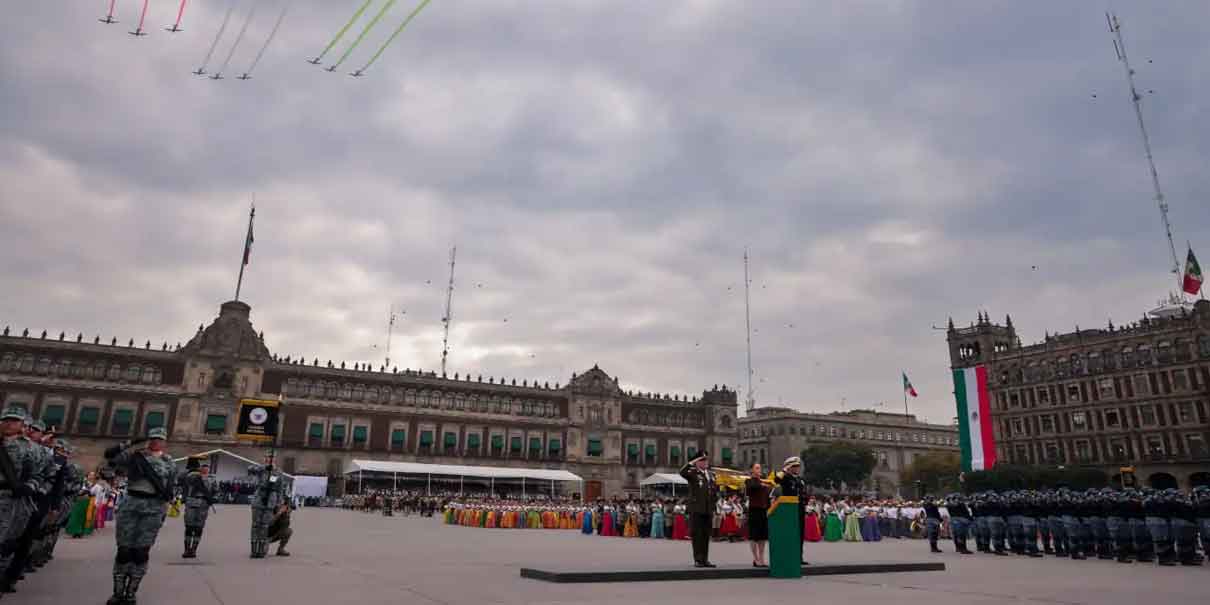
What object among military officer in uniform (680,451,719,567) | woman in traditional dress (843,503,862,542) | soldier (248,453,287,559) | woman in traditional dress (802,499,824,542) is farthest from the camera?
Answer: woman in traditional dress (843,503,862,542)

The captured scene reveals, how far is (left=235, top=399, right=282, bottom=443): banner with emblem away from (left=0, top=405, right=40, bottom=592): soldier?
36.6 m

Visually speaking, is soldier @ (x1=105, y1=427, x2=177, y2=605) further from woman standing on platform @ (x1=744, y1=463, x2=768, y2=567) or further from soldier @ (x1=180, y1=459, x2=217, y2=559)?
woman standing on platform @ (x1=744, y1=463, x2=768, y2=567)

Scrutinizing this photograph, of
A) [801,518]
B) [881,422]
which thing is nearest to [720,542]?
[801,518]

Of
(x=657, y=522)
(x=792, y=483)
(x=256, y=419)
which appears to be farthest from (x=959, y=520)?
(x=256, y=419)

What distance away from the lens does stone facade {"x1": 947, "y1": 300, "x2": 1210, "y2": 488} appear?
56562mm

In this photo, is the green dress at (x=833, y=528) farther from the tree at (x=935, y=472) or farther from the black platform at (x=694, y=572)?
the tree at (x=935, y=472)

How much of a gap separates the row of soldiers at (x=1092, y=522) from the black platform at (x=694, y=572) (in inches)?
209

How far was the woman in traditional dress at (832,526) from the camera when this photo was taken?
21984mm

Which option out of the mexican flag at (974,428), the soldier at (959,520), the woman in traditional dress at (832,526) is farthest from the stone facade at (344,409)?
the soldier at (959,520)

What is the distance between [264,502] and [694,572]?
7609 mm

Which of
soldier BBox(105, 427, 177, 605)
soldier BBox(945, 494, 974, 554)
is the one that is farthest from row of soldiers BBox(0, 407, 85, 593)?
soldier BBox(945, 494, 974, 554)

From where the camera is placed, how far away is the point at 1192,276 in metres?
44.8

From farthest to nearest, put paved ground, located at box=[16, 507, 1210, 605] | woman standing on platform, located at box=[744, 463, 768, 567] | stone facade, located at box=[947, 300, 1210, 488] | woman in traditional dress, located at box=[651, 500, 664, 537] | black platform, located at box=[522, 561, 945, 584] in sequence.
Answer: stone facade, located at box=[947, 300, 1210, 488] → woman in traditional dress, located at box=[651, 500, 664, 537] → woman standing on platform, located at box=[744, 463, 768, 567] → black platform, located at box=[522, 561, 945, 584] → paved ground, located at box=[16, 507, 1210, 605]

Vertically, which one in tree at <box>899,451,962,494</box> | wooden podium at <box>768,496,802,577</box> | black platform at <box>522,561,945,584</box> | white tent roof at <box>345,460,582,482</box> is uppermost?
tree at <box>899,451,962,494</box>
